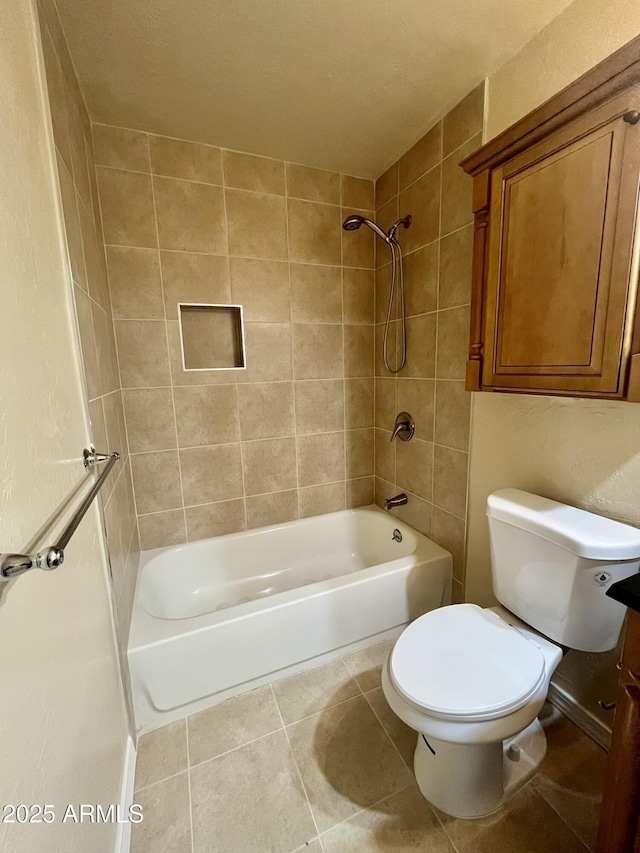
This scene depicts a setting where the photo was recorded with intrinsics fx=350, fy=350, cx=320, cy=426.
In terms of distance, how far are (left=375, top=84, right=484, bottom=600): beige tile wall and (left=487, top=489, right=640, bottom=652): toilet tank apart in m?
0.42

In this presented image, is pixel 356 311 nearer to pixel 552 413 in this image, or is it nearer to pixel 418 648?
pixel 552 413

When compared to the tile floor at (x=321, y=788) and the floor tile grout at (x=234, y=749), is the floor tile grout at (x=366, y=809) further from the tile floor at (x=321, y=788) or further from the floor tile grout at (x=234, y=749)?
the floor tile grout at (x=234, y=749)

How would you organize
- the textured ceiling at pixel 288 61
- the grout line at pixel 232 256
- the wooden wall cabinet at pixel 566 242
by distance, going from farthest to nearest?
1. the grout line at pixel 232 256
2. the textured ceiling at pixel 288 61
3. the wooden wall cabinet at pixel 566 242

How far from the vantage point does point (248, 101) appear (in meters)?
1.42

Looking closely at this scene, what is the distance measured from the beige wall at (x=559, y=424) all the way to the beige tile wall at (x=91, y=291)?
4.72ft

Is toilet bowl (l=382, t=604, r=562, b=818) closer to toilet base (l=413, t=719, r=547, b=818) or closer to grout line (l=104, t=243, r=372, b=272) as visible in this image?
toilet base (l=413, t=719, r=547, b=818)

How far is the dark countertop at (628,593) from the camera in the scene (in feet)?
2.07

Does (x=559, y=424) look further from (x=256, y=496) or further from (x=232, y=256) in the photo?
(x=232, y=256)

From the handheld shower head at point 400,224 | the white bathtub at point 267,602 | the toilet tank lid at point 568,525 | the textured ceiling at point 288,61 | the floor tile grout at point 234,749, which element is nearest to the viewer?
the toilet tank lid at point 568,525

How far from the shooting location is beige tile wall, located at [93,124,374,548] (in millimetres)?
1641

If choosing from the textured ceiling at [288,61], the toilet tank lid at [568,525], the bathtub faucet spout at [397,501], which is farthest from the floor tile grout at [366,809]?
the textured ceiling at [288,61]

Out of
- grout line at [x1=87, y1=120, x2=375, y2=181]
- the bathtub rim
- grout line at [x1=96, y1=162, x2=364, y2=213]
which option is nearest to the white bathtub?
the bathtub rim

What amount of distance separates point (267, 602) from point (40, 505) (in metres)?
1.04

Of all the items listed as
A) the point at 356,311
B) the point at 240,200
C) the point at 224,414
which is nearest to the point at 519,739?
the point at 224,414
